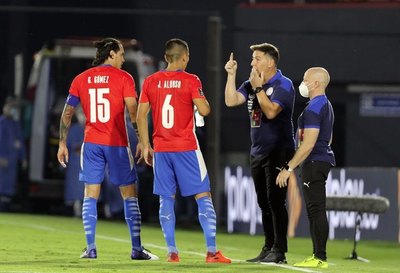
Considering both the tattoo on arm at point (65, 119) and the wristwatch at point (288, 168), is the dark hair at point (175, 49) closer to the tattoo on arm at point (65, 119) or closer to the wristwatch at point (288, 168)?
the tattoo on arm at point (65, 119)

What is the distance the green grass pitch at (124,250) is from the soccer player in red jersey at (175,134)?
49 centimetres

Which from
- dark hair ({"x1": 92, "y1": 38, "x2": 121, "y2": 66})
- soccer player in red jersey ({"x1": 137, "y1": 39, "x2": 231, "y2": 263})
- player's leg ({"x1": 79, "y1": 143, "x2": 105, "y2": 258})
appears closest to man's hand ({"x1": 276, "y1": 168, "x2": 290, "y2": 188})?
soccer player in red jersey ({"x1": 137, "y1": 39, "x2": 231, "y2": 263})

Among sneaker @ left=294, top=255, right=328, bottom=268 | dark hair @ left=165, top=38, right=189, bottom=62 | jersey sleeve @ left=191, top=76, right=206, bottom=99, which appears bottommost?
sneaker @ left=294, top=255, right=328, bottom=268

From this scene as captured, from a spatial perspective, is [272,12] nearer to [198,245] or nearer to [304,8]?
[304,8]

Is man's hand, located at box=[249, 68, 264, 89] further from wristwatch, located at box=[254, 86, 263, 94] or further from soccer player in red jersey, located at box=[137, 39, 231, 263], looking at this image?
soccer player in red jersey, located at box=[137, 39, 231, 263]

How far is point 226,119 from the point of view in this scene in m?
32.0

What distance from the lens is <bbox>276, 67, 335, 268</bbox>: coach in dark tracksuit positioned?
48.0 ft

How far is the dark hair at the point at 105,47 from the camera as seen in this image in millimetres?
14922

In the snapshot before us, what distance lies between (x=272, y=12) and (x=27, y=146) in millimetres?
5273

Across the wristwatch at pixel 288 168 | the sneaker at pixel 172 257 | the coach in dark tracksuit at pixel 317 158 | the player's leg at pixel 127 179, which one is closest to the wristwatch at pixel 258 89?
the coach in dark tracksuit at pixel 317 158

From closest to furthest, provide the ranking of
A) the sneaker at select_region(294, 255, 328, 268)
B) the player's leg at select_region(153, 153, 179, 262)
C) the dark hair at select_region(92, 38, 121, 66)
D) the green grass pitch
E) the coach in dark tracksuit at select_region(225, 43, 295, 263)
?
the green grass pitch → the player's leg at select_region(153, 153, 179, 262) → the sneaker at select_region(294, 255, 328, 268) → the coach in dark tracksuit at select_region(225, 43, 295, 263) → the dark hair at select_region(92, 38, 121, 66)

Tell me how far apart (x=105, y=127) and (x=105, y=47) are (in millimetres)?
723

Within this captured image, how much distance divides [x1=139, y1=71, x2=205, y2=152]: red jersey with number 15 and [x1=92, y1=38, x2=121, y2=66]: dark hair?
0.60m

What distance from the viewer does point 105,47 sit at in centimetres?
1493
